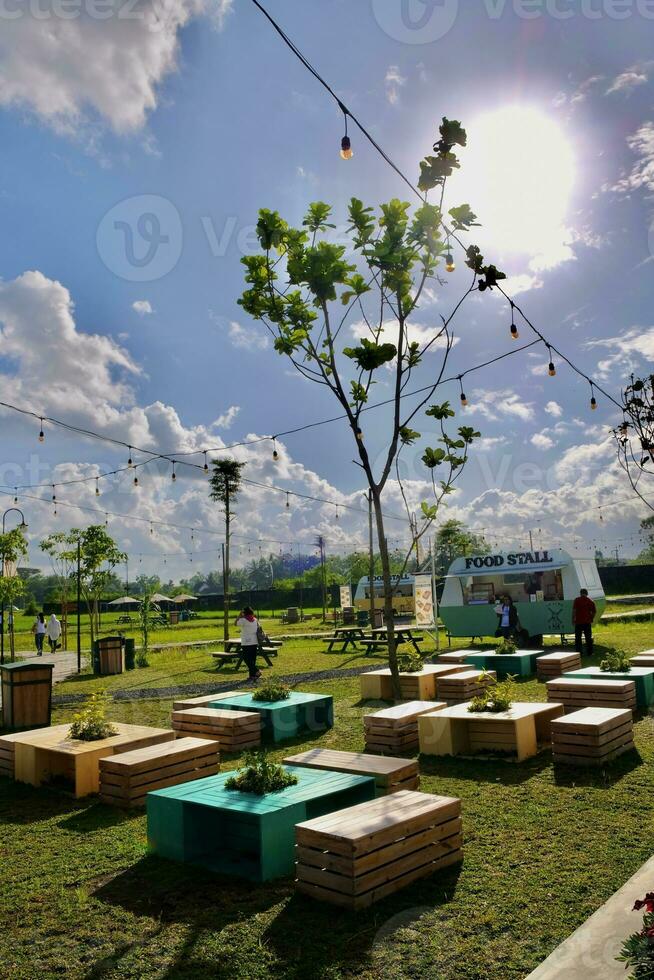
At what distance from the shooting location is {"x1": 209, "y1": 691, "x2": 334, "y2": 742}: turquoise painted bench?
959cm

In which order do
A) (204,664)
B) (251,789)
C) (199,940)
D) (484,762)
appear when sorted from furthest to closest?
(204,664) < (484,762) < (251,789) < (199,940)

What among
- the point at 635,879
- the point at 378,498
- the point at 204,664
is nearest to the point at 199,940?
the point at 635,879

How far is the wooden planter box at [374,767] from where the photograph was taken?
612 centimetres

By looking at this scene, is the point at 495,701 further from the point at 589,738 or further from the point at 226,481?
the point at 226,481

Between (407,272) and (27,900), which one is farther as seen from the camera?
(407,272)

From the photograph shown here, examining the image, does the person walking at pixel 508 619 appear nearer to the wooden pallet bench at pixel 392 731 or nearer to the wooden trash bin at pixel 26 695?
the wooden pallet bench at pixel 392 731

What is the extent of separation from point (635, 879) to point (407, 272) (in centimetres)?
729

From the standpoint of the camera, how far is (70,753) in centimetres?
735

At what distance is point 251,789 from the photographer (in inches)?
217

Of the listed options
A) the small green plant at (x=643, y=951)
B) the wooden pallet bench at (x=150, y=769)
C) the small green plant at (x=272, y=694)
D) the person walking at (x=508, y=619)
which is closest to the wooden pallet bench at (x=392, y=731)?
the small green plant at (x=272, y=694)

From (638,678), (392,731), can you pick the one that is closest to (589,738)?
(392,731)

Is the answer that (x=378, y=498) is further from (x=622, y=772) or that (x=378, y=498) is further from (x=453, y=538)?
(x=453, y=538)

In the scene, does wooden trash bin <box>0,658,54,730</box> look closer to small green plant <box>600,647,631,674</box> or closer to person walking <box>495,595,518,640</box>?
small green plant <box>600,647,631,674</box>

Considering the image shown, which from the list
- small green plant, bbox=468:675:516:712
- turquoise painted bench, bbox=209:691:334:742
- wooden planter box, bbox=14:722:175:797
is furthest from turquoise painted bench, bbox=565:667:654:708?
wooden planter box, bbox=14:722:175:797
